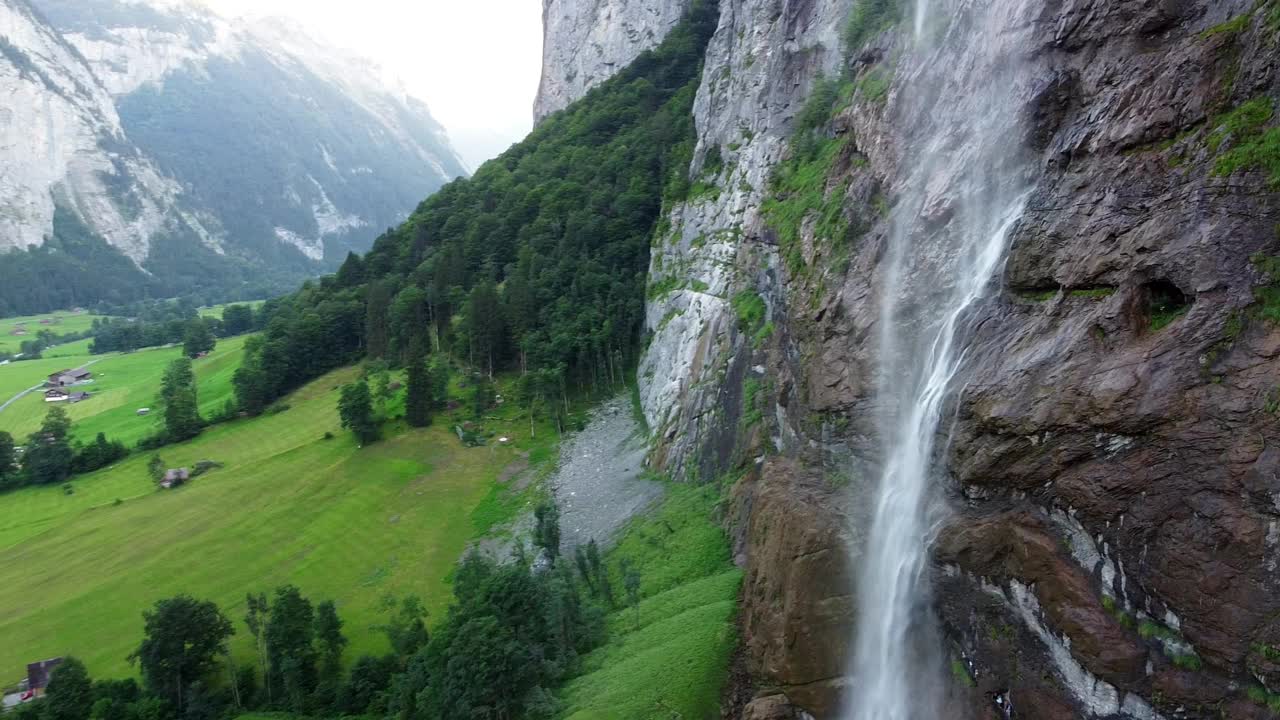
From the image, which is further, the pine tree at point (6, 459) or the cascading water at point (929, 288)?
the pine tree at point (6, 459)

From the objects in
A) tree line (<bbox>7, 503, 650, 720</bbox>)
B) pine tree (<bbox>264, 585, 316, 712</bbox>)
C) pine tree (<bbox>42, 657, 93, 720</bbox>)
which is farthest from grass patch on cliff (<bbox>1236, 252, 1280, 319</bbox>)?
pine tree (<bbox>42, 657, 93, 720</bbox>)

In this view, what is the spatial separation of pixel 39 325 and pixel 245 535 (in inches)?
6288

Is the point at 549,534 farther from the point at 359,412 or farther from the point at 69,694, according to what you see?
the point at 359,412

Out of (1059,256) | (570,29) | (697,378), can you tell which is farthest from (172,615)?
(570,29)

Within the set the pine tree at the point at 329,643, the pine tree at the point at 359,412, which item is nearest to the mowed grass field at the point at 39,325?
the pine tree at the point at 359,412

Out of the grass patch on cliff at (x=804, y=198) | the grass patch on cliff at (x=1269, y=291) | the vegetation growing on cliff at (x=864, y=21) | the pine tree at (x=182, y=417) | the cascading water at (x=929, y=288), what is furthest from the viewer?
the pine tree at (x=182, y=417)

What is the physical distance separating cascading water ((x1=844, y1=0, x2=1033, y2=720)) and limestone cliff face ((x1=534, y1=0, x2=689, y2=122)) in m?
97.3

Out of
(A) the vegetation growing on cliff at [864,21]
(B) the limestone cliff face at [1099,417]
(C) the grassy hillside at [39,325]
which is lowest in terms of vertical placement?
(B) the limestone cliff face at [1099,417]

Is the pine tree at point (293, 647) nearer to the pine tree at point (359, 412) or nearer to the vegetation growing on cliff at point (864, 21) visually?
the pine tree at point (359, 412)

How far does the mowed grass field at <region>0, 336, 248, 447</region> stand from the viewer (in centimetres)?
8138

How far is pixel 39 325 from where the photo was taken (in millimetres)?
162500

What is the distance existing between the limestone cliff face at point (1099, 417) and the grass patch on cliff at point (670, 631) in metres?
1.40

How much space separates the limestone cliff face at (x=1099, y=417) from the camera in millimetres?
12469

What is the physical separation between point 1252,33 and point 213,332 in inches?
5697
